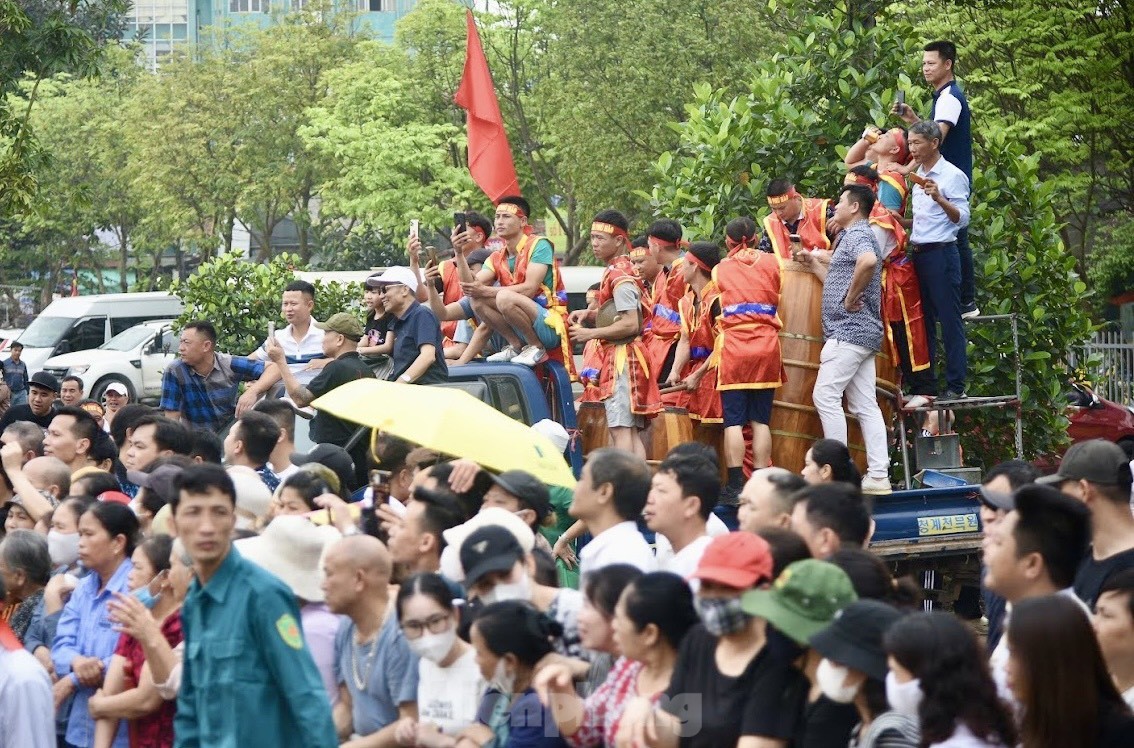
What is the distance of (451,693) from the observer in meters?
5.76

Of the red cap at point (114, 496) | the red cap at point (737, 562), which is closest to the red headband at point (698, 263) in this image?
the red cap at point (114, 496)

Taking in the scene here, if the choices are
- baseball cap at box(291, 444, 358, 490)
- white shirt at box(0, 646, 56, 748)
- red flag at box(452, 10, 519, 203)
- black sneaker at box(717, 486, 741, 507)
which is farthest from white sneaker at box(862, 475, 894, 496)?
white shirt at box(0, 646, 56, 748)

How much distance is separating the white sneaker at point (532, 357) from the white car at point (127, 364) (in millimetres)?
19816

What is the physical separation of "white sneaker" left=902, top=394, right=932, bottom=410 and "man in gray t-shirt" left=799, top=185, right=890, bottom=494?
0.62 m

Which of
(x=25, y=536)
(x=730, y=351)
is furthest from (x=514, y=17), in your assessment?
(x=25, y=536)

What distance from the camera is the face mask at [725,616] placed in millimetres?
5203

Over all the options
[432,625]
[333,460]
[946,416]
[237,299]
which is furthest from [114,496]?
[237,299]

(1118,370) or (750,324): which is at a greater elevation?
(750,324)

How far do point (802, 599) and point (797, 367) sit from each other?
5930 millimetres

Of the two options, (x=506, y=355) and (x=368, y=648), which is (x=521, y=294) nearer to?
(x=506, y=355)

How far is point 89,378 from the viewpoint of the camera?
30.4 m

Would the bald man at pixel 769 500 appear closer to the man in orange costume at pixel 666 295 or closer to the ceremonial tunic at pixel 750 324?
the ceremonial tunic at pixel 750 324

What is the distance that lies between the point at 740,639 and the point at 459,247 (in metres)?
7.71

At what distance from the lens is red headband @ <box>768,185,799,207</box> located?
36.8 feet
